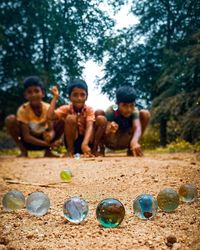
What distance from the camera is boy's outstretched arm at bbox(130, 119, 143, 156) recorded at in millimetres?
4762

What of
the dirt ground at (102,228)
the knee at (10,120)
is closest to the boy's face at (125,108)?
Result: the knee at (10,120)

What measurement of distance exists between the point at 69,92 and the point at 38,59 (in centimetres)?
71

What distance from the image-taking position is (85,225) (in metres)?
1.64

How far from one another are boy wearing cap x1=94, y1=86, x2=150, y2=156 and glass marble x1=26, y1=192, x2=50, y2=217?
290cm

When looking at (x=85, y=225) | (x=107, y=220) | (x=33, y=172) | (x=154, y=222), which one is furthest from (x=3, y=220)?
(x=33, y=172)

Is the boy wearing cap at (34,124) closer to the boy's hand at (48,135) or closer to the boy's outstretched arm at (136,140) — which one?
the boy's hand at (48,135)

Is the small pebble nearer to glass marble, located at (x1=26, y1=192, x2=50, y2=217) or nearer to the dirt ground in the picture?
the dirt ground

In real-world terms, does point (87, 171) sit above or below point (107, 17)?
below

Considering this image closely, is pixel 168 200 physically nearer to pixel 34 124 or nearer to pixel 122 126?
pixel 122 126

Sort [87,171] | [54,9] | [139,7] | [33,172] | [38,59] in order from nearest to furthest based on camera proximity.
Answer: [139,7] < [54,9] < [87,171] < [33,172] < [38,59]

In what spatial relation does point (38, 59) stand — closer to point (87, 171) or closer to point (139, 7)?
point (87, 171)

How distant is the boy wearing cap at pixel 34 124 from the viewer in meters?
5.70

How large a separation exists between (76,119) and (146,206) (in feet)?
11.0

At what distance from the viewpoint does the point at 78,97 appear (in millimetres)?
4738
